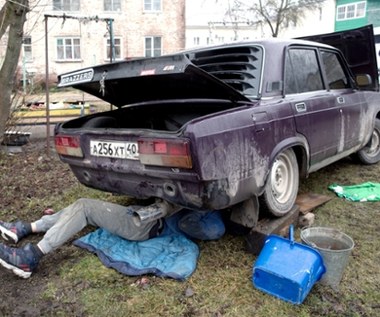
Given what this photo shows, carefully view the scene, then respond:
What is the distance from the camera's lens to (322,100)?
12.4 ft

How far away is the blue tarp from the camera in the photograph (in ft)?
9.22

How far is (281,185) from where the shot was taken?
11.2ft

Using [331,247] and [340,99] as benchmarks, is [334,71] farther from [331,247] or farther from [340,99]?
[331,247]

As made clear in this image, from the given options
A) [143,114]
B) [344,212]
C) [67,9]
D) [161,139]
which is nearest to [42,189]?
[143,114]

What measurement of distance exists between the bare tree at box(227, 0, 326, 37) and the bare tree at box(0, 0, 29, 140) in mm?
18150

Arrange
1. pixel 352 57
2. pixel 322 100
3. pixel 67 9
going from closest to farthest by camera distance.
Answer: pixel 322 100 → pixel 352 57 → pixel 67 9

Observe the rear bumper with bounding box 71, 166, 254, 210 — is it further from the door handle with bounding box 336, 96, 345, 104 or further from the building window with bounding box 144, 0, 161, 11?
the building window with bounding box 144, 0, 161, 11

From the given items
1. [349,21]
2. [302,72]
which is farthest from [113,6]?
[302,72]

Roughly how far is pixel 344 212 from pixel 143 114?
7.61 feet

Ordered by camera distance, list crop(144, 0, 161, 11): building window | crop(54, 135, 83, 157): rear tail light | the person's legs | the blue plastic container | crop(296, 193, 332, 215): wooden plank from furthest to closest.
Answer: crop(144, 0, 161, 11): building window, crop(296, 193, 332, 215): wooden plank, crop(54, 135, 83, 157): rear tail light, the person's legs, the blue plastic container

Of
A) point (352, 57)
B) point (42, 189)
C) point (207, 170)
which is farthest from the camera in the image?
point (352, 57)

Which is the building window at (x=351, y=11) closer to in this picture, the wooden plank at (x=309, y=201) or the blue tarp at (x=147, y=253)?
the wooden plank at (x=309, y=201)

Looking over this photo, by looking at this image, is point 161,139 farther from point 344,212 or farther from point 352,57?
point 352,57

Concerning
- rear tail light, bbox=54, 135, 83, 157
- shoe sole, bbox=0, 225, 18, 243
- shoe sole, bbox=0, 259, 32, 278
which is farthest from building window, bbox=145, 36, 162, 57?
shoe sole, bbox=0, 259, 32, 278
